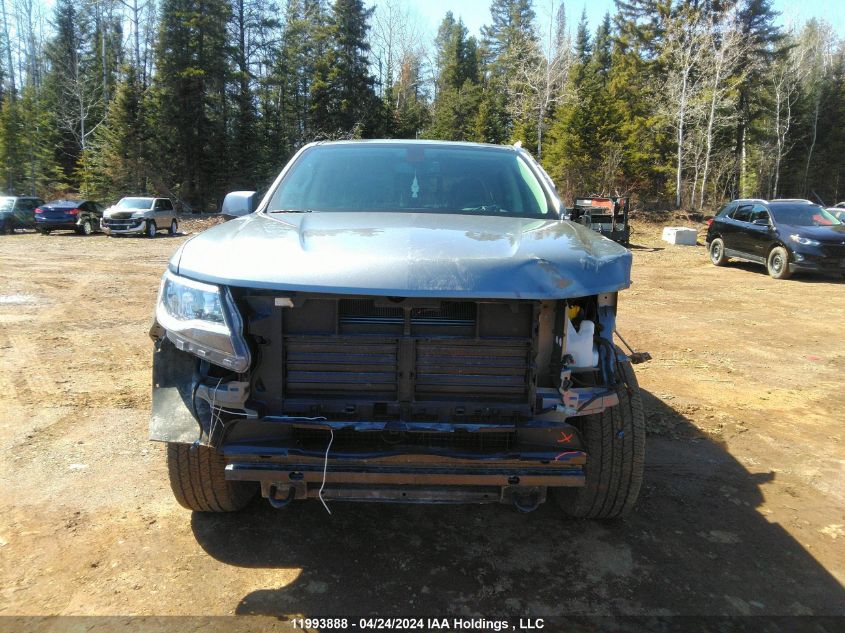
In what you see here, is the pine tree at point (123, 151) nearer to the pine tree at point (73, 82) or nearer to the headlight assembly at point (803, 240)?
the pine tree at point (73, 82)

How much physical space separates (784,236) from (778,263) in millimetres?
611

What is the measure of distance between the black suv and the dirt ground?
8.86 m

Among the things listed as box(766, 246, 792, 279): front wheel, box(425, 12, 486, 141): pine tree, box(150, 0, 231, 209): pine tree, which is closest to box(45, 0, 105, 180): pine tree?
box(150, 0, 231, 209): pine tree

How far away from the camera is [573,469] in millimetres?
2512

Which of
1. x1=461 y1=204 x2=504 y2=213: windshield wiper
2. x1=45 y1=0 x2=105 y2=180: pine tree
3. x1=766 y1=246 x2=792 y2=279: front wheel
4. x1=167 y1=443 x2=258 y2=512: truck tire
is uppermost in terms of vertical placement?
x1=45 y1=0 x2=105 y2=180: pine tree

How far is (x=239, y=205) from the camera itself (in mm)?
3863

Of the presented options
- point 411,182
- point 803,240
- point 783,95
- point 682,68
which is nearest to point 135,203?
point 803,240

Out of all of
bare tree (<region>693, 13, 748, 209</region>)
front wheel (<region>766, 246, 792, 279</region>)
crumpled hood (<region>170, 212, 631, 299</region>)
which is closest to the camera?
crumpled hood (<region>170, 212, 631, 299</region>)

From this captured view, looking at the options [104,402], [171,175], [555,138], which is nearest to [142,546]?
[104,402]

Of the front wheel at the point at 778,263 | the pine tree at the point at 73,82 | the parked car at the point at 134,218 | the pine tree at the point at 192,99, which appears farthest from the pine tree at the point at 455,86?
the front wheel at the point at 778,263

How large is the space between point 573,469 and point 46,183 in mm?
50128

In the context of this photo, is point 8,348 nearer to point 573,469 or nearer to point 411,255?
point 411,255

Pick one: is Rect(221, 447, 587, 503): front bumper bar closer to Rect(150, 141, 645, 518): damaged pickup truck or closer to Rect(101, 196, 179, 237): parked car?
Rect(150, 141, 645, 518): damaged pickup truck

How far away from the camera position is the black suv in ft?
42.5
